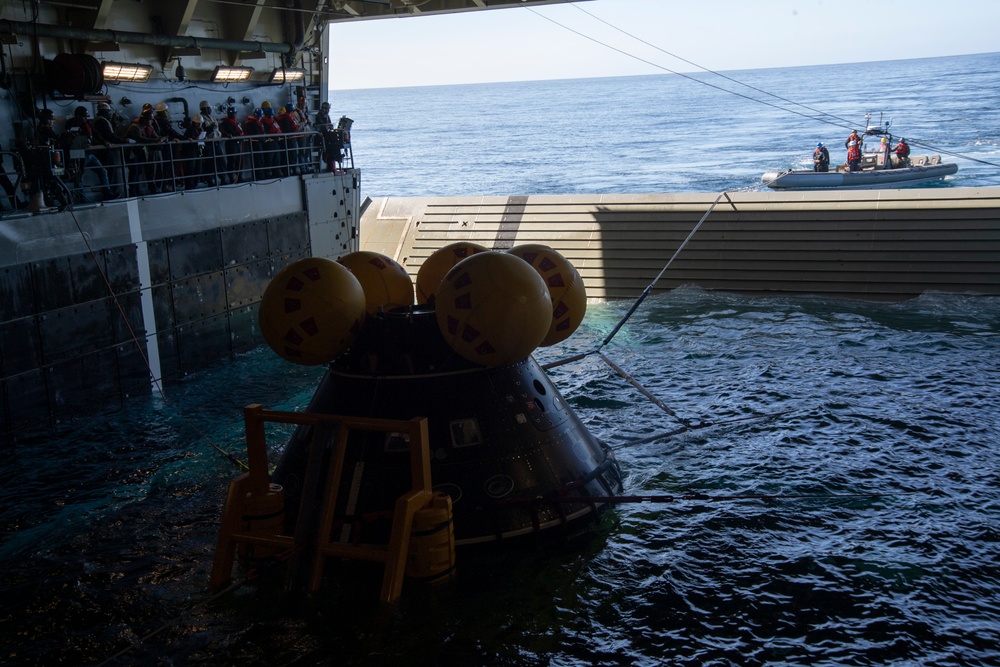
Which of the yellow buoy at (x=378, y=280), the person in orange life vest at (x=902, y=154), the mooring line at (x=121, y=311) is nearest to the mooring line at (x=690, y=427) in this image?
the yellow buoy at (x=378, y=280)

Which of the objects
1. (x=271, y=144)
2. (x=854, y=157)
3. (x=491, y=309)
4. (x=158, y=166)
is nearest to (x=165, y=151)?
(x=158, y=166)

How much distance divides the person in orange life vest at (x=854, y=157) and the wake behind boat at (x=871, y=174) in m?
0.06

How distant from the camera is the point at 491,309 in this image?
8.41m

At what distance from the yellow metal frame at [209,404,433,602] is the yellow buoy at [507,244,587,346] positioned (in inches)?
105

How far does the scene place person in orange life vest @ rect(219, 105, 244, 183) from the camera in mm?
19016

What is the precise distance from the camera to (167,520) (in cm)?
1073

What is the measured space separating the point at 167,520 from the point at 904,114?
8478 centimetres

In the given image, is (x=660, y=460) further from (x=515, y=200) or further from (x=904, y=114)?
(x=904, y=114)

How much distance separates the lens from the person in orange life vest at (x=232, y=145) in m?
19.0

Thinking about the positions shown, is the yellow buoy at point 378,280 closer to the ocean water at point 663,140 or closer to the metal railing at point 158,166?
the metal railing at point 158,166

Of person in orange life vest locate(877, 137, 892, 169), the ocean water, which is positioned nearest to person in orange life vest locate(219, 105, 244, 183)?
the ocean water

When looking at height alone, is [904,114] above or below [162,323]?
above

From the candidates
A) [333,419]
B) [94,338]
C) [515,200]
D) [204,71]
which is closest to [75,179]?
[94,338]

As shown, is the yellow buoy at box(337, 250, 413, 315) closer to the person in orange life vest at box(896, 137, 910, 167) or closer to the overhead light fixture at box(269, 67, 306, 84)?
the overhead light fixture at box(269, 67, 306, 84)
